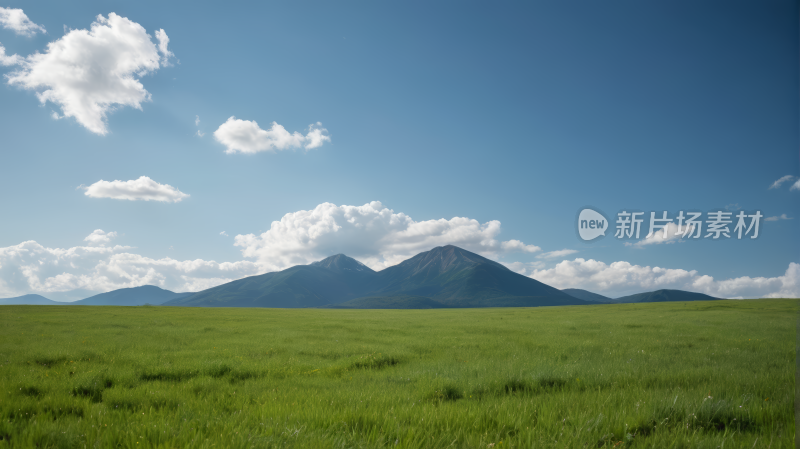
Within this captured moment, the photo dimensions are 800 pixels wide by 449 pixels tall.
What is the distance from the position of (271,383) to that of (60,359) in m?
10.4

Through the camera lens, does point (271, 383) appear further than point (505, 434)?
Yes

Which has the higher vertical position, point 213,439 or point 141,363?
point 213,439

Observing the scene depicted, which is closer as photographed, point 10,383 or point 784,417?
point 784,417

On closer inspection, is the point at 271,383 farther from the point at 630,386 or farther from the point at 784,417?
the point at 784,417

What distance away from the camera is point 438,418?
5.32 m

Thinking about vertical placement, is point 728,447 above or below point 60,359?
above

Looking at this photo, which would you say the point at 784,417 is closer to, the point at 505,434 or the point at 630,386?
the point at 630,386

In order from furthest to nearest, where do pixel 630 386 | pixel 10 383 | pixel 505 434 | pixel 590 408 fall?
pixel 10 383 < pixel 630 386 < pixel 590 408 < pixel 505 434

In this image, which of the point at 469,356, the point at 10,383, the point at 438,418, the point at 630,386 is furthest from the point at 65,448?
the point at 469,356

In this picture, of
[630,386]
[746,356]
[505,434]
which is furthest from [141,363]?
[746,356]

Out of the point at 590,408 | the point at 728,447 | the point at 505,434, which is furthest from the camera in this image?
the point at 590,408

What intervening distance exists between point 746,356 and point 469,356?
945cm

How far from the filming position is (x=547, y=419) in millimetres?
5367

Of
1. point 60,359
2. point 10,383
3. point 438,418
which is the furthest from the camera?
point 60,359
